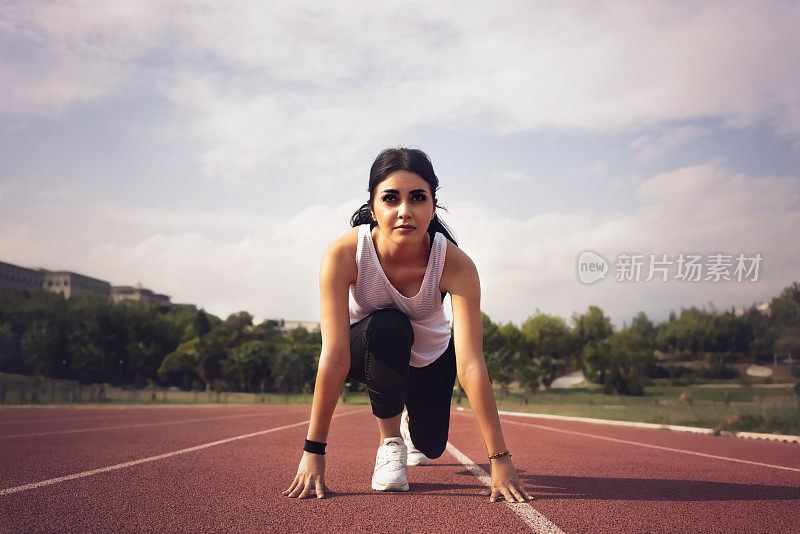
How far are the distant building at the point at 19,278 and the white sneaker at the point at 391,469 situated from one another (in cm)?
11291

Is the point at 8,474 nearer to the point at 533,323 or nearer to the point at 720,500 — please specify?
the point at 720,500

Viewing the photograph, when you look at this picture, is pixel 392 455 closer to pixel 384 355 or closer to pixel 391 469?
pixel 391 469

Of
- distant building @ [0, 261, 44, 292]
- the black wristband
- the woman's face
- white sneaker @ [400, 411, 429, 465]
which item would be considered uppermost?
distant building @ [0, 261, 44, 292]

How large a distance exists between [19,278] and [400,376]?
5146 inches

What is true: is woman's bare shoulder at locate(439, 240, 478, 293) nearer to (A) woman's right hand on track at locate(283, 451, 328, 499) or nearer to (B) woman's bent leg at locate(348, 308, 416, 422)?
(B) woman's bent leg at locate(348, 308, 416, 422)

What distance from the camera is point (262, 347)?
235ft

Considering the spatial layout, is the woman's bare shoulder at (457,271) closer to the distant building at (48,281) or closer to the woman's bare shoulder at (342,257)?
the woman's bare shoulder at (342,257)

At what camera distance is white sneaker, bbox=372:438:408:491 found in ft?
12.5

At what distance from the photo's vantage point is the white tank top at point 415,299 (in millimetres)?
3926

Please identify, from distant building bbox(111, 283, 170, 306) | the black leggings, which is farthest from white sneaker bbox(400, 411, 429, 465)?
distant building bbox(111, 283, 170, 306)

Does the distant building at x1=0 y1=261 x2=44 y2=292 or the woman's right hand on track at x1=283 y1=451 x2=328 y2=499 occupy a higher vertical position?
the distant building at x1=0 y1=261 x2=44 y2=292

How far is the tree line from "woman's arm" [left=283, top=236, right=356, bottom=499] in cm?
4794

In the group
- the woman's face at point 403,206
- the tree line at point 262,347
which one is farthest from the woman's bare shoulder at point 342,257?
the tree line at point 262,347

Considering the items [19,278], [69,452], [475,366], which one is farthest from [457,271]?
[19,278]
